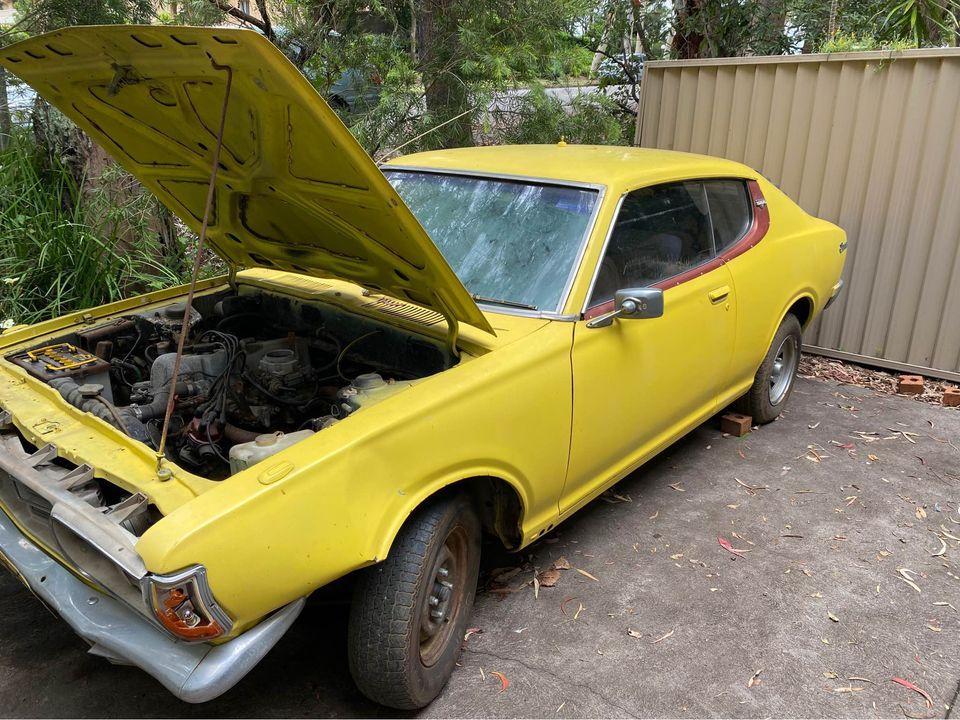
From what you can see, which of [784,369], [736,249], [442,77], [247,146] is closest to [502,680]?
[247,146]

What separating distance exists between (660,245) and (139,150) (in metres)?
2.25

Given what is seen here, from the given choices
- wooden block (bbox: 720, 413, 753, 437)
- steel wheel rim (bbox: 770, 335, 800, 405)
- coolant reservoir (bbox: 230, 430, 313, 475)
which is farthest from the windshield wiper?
steel wheel rim (bbox: 770, 335, 800, 405)

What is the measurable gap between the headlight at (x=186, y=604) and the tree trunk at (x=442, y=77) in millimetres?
4949

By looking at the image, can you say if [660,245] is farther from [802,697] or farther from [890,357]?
[890,357]

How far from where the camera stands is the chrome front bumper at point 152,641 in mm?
1943

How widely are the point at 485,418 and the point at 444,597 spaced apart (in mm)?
622

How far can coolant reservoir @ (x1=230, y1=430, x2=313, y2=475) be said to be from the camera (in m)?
2.28

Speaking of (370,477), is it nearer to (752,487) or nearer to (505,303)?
(505,303)

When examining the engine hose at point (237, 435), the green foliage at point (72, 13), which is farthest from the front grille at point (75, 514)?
the green foliage at point (72, 13)

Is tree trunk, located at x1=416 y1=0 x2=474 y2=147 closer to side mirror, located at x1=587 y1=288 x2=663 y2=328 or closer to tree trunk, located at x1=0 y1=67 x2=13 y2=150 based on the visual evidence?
tree trunk, located at x1=0 y1=67 x2=13 y2=150

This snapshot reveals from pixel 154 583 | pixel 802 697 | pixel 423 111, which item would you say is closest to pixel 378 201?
pixel 154 583

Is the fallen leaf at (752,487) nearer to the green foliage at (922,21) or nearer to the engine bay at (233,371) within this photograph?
the engine bay at (233,371)

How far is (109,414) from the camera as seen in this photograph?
261 cm

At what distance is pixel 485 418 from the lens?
2520mm
